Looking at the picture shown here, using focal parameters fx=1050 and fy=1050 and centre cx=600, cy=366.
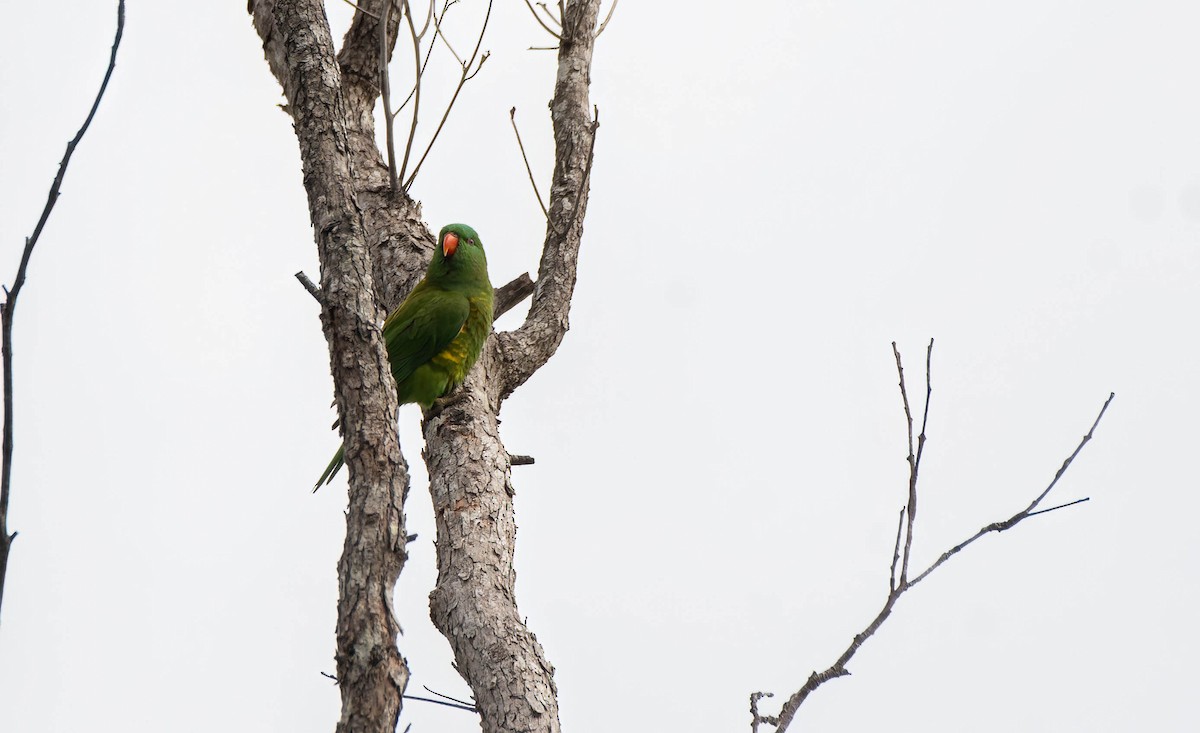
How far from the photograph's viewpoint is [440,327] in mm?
4363

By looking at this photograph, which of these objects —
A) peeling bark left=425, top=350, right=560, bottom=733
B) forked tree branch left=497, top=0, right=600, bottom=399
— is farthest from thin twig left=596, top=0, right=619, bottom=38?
peeling bark left=425, top=350, right=560, bottom=733

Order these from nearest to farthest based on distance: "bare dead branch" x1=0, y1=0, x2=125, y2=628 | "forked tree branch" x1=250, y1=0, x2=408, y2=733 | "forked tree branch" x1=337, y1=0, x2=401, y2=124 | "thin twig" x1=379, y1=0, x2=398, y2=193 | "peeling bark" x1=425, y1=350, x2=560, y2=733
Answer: "bare dead branch" x1=0, y1=0, x2=125, y2=628 → "forked tree branch" x1=250, y1=0, x2=408, y2=733 → "peeling bark" x1=425, y1=350, x2=560, y2=733 → "thin twig" x1=379, y1=0, x2=398, y2=193 → "forked tree branch" x1=337, y1=0, x2=401, y2=124

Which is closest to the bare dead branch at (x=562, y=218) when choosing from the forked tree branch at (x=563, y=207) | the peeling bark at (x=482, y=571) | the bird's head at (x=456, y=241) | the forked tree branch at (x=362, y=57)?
the forked tree branch at (x=563, y=207)

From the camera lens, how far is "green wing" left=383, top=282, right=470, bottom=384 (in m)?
4.36

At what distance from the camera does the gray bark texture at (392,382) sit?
63.1 inches

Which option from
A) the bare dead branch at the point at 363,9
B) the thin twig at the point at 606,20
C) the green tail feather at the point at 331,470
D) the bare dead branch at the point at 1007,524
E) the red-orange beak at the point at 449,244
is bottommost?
the bare dead branch at the point at 1007,524

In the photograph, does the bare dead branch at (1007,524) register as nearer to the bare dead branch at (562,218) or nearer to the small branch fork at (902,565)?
the small branch fork at (902,565)

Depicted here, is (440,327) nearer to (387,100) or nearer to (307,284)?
(387,100)

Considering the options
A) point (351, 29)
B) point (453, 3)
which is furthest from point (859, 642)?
point (351, 29)

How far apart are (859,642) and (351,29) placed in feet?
12.0

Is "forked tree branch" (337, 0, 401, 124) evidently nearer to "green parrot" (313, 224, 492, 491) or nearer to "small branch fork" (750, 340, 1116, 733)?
"green parrot" (313, 224, 492, 491)

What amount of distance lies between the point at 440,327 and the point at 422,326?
10 cm

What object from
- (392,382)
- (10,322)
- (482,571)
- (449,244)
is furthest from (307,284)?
(449,244)

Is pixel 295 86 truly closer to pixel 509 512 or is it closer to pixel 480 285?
pixel 509 512
